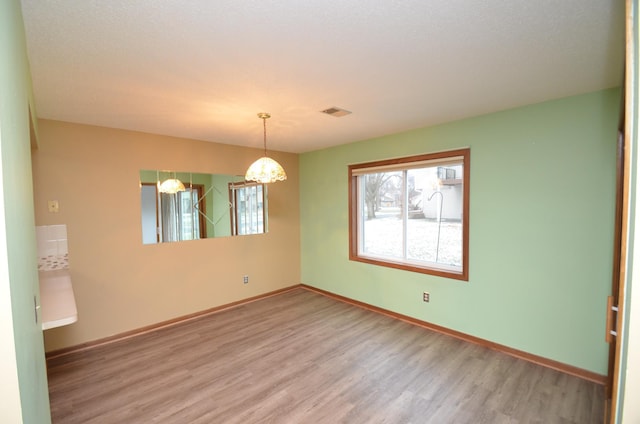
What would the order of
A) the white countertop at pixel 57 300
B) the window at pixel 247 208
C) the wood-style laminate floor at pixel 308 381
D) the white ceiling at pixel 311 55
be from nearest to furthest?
the white ceiling at pixel 311 55 → the white countertop at pixel 57 300 → the wood-style laminate floor at pixel 308 381 → the window at pixel 247 208

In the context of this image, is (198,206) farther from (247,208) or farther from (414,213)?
(414,213)

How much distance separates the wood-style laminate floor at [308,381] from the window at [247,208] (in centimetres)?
154

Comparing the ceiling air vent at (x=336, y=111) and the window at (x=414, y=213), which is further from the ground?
the ceiling air vent at (x=336, y=111)

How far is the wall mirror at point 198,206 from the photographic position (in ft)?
11.6

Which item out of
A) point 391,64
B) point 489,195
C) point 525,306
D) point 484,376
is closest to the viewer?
point 391,64

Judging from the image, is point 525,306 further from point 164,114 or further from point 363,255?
point 164,114

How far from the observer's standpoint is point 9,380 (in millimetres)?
665

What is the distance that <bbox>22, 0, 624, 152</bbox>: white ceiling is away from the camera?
4.48 ft

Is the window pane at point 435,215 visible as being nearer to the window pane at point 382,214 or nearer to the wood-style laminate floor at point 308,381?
the window pane at point 382,214

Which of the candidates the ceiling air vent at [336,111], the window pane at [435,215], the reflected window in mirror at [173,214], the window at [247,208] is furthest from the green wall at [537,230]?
the reflected window in mirror at [173,214]

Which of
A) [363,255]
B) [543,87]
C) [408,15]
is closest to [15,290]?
[408,15]

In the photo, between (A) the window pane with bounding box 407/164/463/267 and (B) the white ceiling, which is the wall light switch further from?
(A) the window pane with bounding box 407/164/463/267

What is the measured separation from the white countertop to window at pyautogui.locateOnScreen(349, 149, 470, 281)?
329 centimetres

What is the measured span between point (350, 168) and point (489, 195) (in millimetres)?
1968
